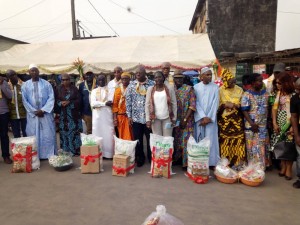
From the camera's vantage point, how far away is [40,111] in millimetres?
5320

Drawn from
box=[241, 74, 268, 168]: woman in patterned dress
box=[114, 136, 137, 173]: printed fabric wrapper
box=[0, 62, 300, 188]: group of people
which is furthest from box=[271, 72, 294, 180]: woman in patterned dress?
box=[114, 136, 137, 173]: printed fabric wrapper

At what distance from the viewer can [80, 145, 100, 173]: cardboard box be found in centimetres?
467

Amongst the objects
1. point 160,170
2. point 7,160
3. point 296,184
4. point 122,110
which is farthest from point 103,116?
point 296,184

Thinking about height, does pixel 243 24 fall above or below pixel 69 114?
above

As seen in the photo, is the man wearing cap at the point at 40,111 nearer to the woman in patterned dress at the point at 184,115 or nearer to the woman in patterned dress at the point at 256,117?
the woman in patterned dress at the point at 184,115

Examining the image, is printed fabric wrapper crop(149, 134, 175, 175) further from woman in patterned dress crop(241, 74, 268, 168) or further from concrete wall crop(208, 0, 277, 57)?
concrete wall crop(208, 0, 277, 57)

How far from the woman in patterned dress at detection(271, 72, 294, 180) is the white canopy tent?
3022 mm

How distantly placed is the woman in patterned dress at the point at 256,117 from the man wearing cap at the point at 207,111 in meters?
0.50

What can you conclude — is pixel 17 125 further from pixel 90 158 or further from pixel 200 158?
pixel 200 158

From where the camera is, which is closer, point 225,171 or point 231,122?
point 225,171

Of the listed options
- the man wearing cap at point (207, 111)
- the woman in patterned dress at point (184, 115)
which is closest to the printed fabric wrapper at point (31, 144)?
the woman in patterned dress at point (184, 115)

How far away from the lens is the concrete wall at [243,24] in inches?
717

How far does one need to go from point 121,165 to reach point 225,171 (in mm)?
1701

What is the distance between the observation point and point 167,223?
83.4 inches
